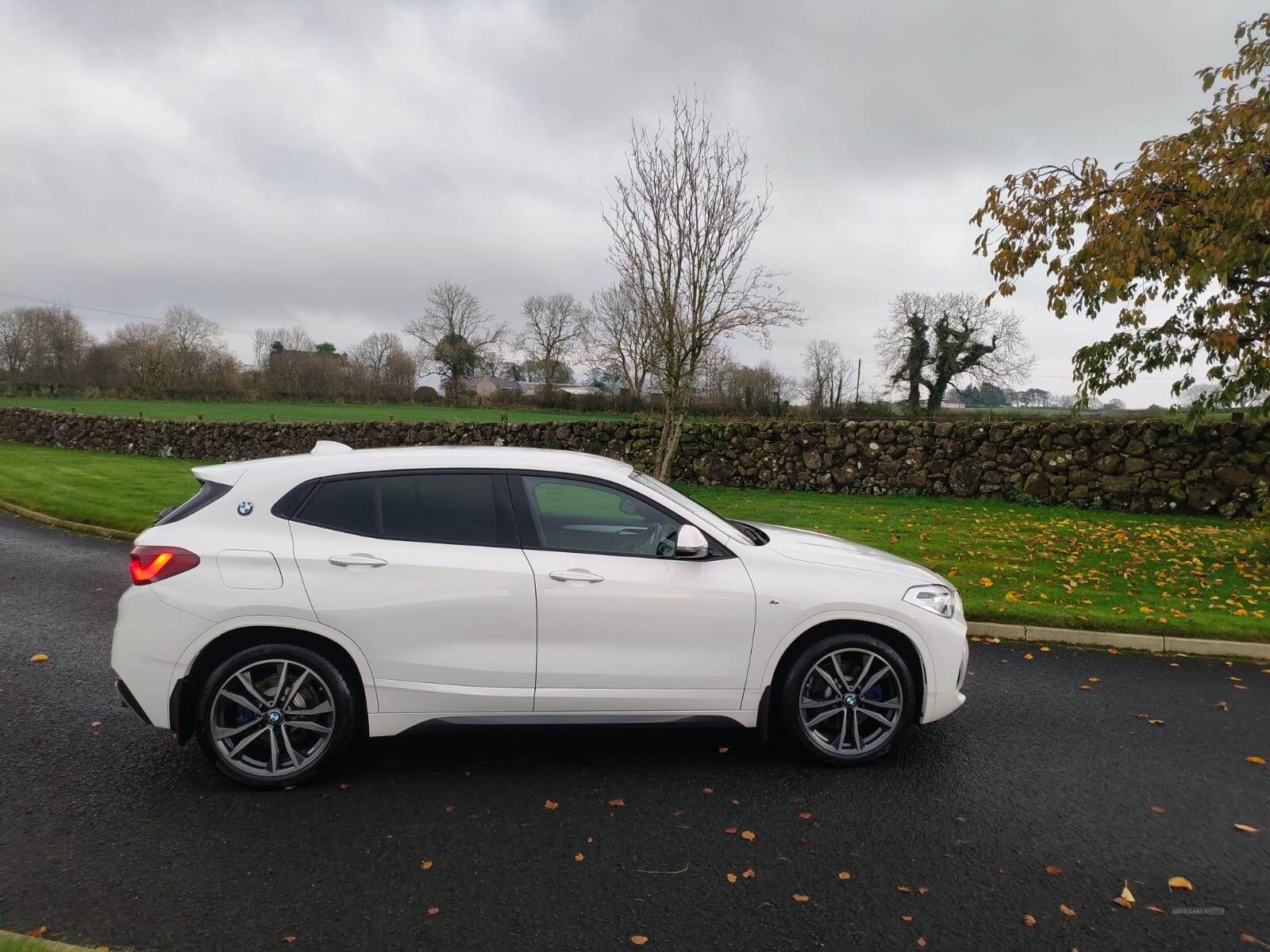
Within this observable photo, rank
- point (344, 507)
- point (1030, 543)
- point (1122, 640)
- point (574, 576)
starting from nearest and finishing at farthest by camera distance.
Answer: point (574, 576) < point (344, 507) < point (1122, 640) < point (1030, 543)

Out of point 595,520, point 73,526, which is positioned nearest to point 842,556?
point 595,520

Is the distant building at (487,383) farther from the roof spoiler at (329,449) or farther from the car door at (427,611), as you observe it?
the car door at (427,611)

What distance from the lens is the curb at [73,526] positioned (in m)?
11.0

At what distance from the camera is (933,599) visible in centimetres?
416

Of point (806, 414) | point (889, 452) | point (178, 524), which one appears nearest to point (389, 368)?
point (806, 414)

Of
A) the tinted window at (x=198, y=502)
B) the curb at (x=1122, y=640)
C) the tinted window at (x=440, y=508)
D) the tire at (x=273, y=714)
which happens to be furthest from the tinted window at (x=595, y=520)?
the curb at (x=1122, y=640)

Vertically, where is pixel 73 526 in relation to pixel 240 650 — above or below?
below

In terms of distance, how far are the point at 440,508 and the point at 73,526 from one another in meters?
10.9

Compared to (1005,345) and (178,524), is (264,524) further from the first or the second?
(1005,345)

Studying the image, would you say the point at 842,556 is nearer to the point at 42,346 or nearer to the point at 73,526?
the point at 73,526

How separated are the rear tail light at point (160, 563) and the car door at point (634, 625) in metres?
1.66

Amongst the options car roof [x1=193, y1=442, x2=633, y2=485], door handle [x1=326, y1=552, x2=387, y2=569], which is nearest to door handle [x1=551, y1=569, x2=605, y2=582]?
car roof [x1=193, y1=442, x2=633, y2=485]

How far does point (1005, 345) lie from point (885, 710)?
181 feet

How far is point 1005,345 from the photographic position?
172 feet
